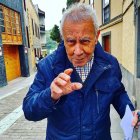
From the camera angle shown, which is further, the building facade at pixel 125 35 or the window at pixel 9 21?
the window at pixel 9 21

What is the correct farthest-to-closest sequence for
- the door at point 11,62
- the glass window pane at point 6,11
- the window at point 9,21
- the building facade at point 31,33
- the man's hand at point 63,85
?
1. the building facade at point 31,33
2. the door at point 11,62
3. the glass window pane at point 6,11
4. the window at point 9,21
5. the man's hand at point 63,85

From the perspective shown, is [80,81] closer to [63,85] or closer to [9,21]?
[63,85]

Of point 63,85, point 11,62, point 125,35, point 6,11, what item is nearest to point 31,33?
point 11,62

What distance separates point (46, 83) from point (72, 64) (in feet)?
0.80

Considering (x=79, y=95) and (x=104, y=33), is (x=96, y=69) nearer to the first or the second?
(x=79, y=95)

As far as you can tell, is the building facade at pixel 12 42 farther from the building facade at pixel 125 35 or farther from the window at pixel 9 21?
the building facade at pixel 125 35

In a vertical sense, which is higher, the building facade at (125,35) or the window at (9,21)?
the window at (9,21)

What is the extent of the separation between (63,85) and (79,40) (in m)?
0.49

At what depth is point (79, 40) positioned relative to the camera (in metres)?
1.70

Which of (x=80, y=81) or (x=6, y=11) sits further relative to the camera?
(x=6, y=11)

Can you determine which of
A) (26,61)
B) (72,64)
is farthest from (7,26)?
(72,64)

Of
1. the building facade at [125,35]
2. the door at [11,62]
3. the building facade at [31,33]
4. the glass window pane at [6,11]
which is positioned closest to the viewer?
the building facade at [125,35]

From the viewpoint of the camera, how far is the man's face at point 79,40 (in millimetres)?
1679

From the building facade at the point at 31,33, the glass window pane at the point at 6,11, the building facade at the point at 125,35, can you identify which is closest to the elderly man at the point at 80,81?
the building facade at the point at 125,35
